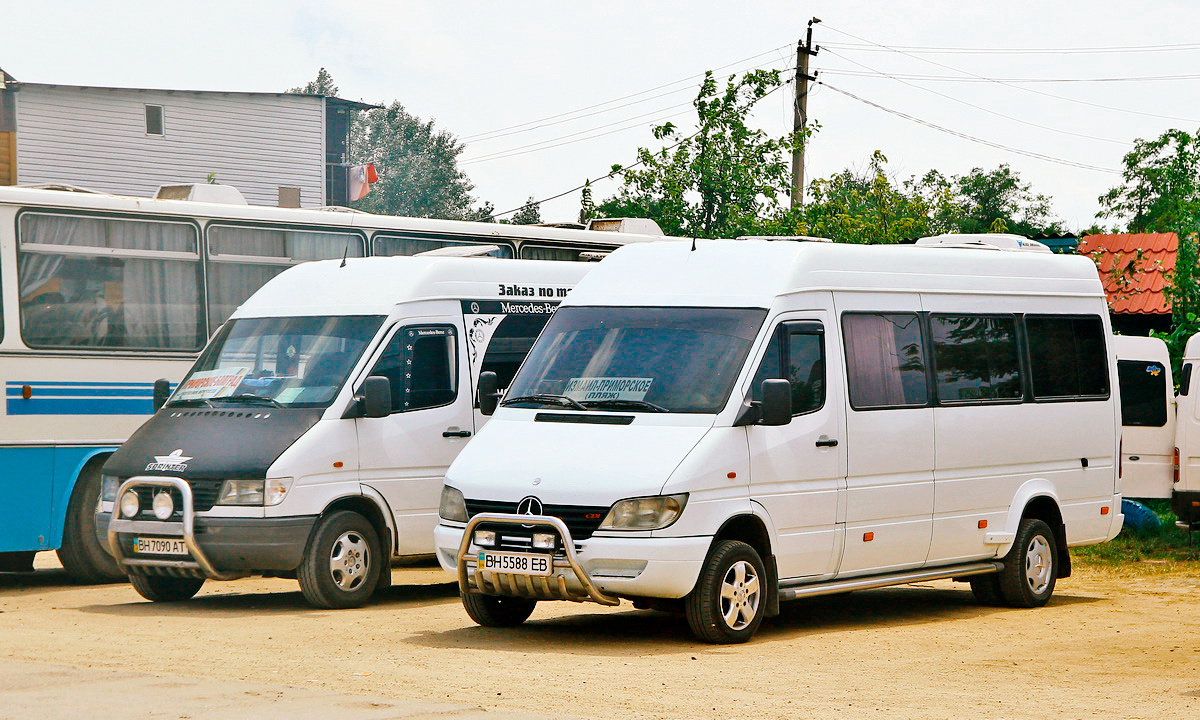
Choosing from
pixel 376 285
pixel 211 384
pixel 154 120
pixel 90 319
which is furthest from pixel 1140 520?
pixel 154 120

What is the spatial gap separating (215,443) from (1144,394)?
11454mm

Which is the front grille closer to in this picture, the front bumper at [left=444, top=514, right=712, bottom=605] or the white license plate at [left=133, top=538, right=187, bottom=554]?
the front bumper at [left=444, top=514, right=712, bottom=605]

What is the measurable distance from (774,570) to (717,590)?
0.65 metres

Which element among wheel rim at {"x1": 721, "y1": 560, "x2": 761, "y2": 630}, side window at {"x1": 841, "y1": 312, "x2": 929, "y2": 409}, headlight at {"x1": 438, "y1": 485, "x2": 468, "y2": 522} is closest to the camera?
wheel rim at {"x1": 721, "y1": 560, "x2": 761, "y2": 630}

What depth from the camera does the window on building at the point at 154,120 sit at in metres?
42.8

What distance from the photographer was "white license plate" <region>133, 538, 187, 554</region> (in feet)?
40.4

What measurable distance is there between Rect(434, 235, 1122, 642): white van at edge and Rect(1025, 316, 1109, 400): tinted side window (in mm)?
18

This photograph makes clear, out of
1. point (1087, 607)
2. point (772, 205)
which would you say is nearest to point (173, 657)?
point (1087, 607)

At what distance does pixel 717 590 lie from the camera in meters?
10.5

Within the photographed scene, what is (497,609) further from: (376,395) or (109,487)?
A: (109,487)

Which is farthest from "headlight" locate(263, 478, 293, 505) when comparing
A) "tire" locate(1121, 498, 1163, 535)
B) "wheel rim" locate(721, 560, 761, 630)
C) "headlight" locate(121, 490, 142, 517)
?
"tire" locate(1121, 498, 1163, 535)

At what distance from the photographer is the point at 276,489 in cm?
1232

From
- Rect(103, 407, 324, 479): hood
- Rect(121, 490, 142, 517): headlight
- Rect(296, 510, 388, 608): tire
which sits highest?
Rect(103, 407, 324, 479): hood

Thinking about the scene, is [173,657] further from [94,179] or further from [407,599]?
[94,179]
